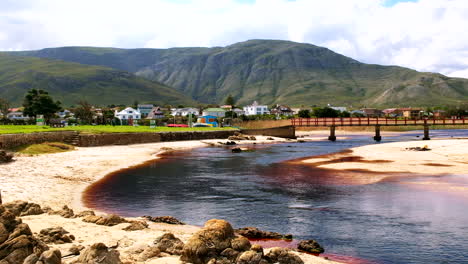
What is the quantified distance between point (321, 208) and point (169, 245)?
11.4m

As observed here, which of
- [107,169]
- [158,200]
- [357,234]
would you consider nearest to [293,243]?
[357,234]

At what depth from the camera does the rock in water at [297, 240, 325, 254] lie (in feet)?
48.6

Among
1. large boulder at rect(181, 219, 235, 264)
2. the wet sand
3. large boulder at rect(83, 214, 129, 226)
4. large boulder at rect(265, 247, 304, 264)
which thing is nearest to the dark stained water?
the wet sand

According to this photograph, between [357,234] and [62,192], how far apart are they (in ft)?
59.9

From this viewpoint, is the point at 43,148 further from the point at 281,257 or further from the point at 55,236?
the point at 281,257

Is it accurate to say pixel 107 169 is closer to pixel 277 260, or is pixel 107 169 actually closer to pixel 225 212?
pixel 225 212

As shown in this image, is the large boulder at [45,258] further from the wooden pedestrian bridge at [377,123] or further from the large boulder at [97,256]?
the wooden pedestrian bridge at [377,123]

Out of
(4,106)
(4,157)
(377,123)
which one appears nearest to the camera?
(4,157)

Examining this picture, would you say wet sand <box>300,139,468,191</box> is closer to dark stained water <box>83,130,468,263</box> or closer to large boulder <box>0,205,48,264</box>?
dark stained water <box>83,130,468,263</box>

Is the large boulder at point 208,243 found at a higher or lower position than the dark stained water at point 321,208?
higher

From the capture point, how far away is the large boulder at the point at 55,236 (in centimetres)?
1273

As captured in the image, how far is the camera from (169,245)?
1315cm

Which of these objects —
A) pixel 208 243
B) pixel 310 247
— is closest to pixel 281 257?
pixel 208 243

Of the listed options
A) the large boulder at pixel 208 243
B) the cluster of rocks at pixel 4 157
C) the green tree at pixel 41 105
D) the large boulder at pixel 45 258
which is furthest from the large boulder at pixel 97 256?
the green tree at pixel 41 105
